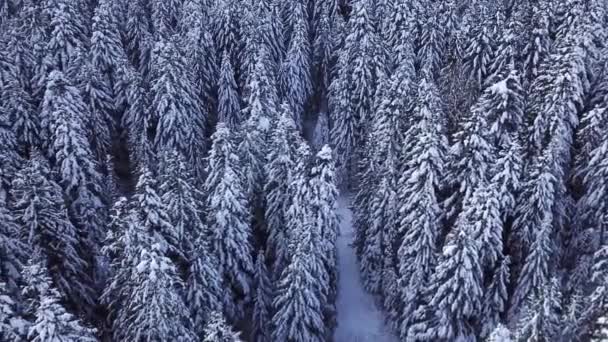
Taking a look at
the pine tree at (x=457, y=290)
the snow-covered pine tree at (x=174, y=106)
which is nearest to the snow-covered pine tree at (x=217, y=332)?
the pine tree at (x=457, y=290)

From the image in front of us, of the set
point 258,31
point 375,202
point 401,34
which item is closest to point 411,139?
point 375,202

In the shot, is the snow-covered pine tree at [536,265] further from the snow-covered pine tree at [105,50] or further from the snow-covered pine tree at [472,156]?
the snow-covered pine tree at [105,50]

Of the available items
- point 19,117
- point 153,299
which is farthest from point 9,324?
point 19,117

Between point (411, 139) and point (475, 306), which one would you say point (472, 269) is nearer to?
point (475, 306)

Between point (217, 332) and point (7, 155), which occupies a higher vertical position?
point (7, 155)

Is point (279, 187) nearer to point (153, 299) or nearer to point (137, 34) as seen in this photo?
point (153, 299)
